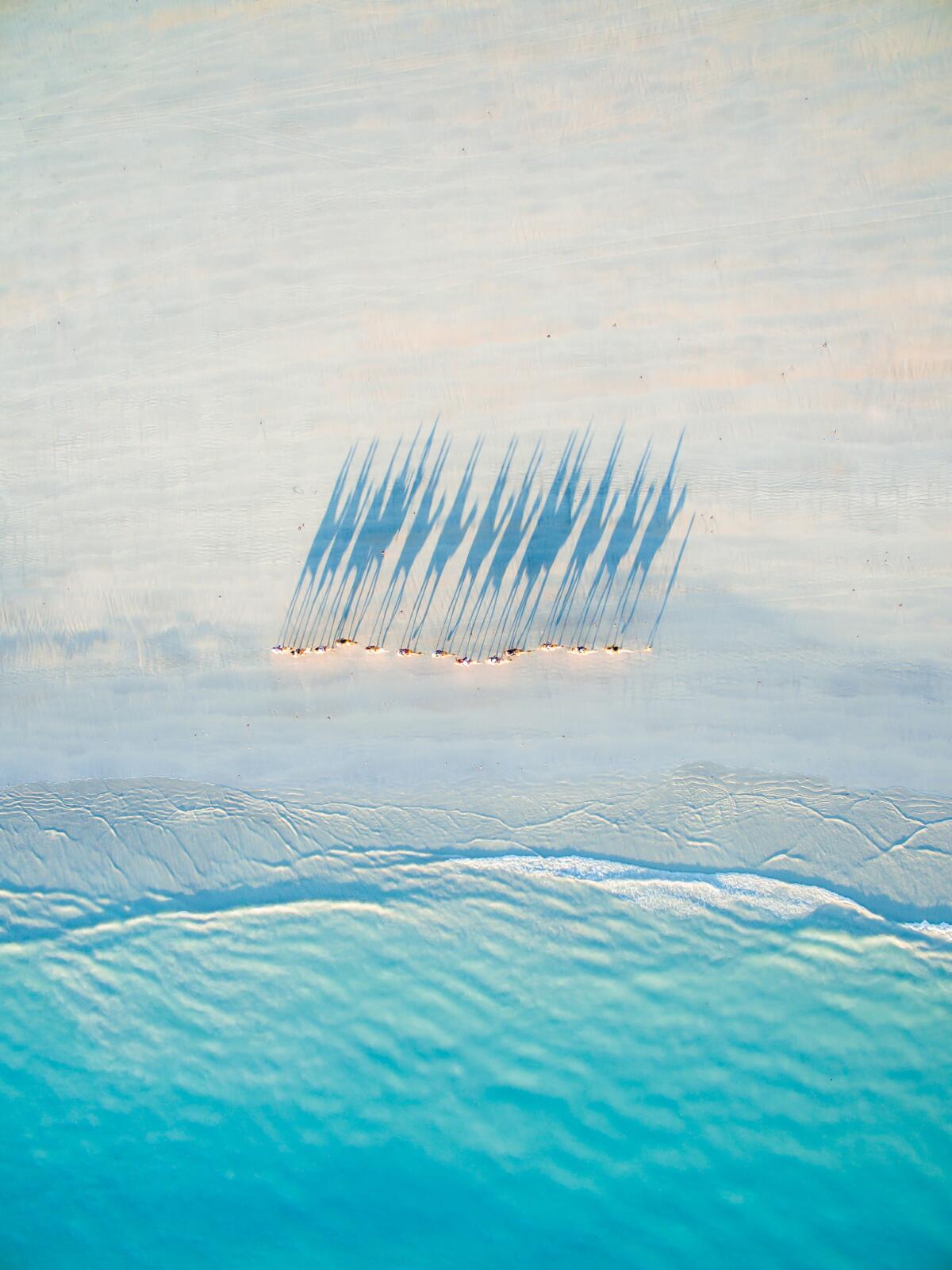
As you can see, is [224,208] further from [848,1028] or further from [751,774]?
[848,1028]

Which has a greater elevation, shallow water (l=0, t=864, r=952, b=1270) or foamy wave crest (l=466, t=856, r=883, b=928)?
foamy wave crest (l=466, t=856, r=883, b=928)

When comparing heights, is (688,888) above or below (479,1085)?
above

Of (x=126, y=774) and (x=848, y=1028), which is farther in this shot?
(x=126, y=774)

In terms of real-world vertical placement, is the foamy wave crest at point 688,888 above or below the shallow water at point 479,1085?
above

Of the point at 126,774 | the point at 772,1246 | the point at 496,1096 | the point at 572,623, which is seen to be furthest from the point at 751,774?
the point at 126,774

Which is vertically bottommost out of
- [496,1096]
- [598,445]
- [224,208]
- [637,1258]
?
[637,1258]

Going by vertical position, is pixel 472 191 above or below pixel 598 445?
above
